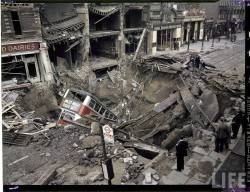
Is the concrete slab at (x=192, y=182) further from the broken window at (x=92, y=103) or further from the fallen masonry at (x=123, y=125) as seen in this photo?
the broken window at (x=92, y=103)

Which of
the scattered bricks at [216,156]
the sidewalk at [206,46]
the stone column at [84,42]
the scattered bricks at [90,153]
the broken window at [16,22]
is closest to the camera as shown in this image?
the scattered bricks at [216,156]

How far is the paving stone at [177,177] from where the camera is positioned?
265 inches

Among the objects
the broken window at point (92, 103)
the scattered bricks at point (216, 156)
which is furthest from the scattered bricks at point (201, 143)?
the broken window at point (92, 103)

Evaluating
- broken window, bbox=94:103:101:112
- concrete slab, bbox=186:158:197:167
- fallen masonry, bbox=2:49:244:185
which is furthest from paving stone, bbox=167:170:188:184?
broken window, bbox=94:103:101:112

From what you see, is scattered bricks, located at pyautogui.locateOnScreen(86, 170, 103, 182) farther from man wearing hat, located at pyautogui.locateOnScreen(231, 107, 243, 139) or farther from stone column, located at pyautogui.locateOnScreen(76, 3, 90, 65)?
stone column, located at pyautogui.locateOnScreen(76, 3, 90, 65)

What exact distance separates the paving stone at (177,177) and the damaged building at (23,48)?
648cm

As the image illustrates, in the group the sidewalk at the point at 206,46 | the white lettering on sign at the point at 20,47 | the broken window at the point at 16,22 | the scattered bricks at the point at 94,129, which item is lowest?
the scattered bricks at the point at 94,129

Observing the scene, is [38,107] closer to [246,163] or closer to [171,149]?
[171,149]

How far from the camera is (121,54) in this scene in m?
Result: 13.5

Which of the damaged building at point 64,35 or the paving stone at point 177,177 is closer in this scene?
the paving stone at point 177,177

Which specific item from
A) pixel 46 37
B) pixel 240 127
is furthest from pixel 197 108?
pixel 46 37

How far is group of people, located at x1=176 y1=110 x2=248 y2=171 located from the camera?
6859 millimetres

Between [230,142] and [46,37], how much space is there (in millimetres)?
8507

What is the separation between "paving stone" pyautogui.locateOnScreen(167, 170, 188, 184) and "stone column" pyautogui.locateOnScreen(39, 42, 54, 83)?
21.8ft
